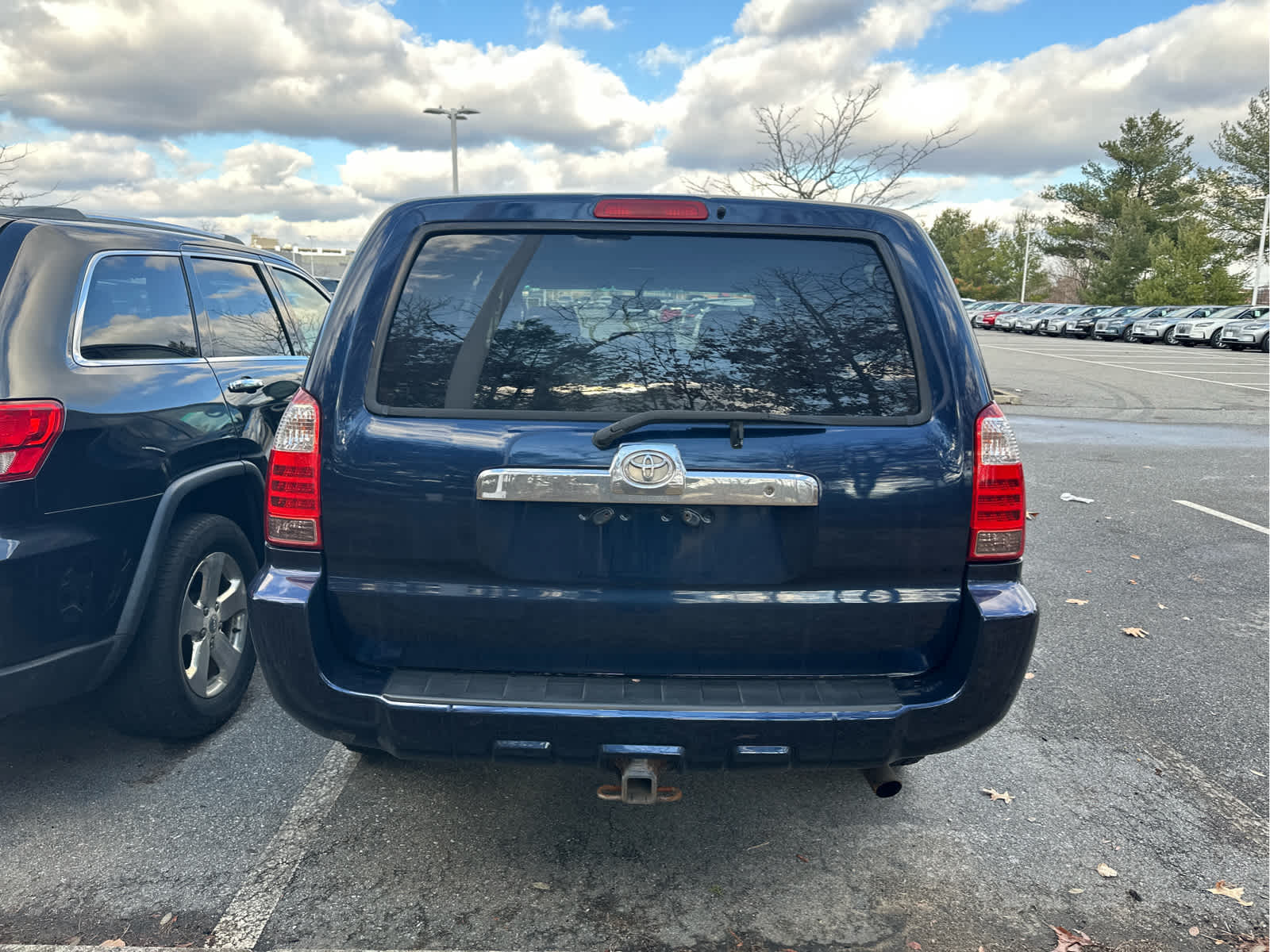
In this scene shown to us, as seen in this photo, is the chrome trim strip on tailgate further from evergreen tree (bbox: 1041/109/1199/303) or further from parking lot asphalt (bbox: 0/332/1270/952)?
evergreen tree (bbox: 1041/109/1199/303)

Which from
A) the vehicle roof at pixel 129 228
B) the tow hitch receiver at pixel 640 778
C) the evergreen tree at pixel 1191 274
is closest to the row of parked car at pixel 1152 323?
the evergreen tree at pixel 1191 274

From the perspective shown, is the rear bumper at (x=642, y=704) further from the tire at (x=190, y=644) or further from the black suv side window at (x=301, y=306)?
the black suv side window at (x=301, y=306)

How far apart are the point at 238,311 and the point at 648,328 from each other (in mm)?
2567

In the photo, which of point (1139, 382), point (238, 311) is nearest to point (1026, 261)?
point (1139, 382)

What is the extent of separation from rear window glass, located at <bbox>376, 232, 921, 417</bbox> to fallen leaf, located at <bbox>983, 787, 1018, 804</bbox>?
163 centimetres

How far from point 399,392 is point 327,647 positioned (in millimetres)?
687

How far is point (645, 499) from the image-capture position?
2.23 metres

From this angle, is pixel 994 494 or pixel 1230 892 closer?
pixel 994 494

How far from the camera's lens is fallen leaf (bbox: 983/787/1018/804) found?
317cm

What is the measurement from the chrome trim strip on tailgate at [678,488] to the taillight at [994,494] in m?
0.46

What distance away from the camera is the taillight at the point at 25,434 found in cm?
262

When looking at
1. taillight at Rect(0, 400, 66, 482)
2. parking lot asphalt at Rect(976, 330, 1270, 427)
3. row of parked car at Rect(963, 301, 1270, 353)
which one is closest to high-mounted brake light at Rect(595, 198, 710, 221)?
taillight at Rect(0, 400, 66, 482)

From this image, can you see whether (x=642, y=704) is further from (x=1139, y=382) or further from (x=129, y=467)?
(x=1139, y=382)

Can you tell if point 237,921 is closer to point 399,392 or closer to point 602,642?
point 602,642
